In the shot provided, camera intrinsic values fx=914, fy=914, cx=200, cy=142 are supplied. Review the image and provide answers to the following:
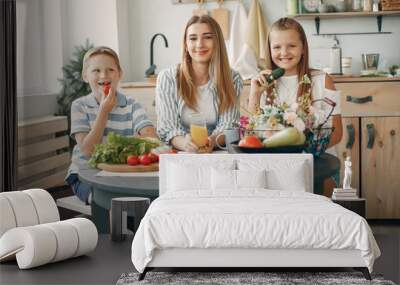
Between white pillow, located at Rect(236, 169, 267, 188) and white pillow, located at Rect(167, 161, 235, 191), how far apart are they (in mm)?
91

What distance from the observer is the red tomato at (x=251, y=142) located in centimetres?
538

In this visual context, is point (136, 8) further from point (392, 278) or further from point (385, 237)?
point (392, 278)

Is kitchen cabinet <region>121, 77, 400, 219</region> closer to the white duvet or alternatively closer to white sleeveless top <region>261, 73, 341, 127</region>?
white sleeveless top <region>261, 73, 341, 127</region>

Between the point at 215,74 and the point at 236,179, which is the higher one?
the point at 215,74

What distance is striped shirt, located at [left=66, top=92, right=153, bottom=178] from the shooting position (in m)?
6.86

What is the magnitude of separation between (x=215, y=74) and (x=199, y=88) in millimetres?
177

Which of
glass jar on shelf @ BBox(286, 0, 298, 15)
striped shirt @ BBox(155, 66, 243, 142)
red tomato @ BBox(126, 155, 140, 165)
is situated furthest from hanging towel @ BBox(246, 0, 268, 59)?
red tomato @ BBox(126, 155, 140, 165)

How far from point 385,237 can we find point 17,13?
3140 mm

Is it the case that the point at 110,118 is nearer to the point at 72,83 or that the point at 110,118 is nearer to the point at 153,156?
the point at 72,83

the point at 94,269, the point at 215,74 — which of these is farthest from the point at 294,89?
the point at 94,269

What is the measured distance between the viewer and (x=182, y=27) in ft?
23.9

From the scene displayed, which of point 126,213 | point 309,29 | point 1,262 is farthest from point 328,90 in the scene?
point 1,262

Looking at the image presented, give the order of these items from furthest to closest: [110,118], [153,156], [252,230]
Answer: [110,118] → [153,156] → [252,230]

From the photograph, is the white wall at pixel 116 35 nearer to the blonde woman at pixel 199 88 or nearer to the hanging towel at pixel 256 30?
the hanging towel at pixel 256 30
